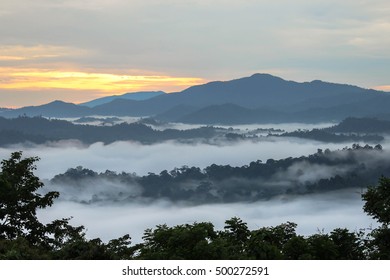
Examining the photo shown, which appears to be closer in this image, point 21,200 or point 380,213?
point 380,213

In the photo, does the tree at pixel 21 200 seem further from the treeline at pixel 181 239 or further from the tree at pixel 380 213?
the tree at pixel 380 213

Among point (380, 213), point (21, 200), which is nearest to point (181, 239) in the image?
point (380, 213)

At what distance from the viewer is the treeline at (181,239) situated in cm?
1736

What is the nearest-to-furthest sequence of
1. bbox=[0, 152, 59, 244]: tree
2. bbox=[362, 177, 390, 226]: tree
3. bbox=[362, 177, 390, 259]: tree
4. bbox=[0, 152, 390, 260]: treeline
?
1. bbox=[0, 152, 390, 260]: treeline
2. bbox=[362, 177, 390, 259]: tree
3. bbox=[362, 177, 390, 226]: tree
4. bbox=[0, 152, 59, 244]: tree

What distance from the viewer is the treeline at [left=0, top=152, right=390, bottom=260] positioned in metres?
17.4

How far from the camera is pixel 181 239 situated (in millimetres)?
17797

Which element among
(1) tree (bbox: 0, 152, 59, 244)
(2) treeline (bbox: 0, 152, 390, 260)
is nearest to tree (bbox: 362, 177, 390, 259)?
(2) treeline (bbox: 0, 152, 390, 260)

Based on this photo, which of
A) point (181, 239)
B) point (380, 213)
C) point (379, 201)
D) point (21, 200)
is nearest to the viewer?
point (181, 239)

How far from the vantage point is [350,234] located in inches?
838

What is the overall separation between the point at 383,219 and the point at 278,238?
19.6ft

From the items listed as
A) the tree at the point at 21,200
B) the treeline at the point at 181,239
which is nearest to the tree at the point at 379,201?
the treeline at the point at 181,239

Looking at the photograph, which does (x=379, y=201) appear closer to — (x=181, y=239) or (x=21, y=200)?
(x=181, y=239)

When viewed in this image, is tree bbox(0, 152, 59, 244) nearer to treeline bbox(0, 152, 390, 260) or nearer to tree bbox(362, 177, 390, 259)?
treeline bbox(0, 152, 390, 260)

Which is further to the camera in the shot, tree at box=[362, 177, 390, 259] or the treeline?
tree at box=[362, 177, 390, 259]
